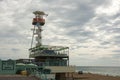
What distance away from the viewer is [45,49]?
4847 cm

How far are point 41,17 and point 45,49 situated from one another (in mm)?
12099

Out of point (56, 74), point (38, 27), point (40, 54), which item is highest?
point (38, 27)

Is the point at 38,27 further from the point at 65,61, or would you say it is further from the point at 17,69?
the point at 17,69

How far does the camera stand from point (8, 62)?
37.2 metres

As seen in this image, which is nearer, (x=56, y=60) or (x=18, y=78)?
(x=18, y=78)

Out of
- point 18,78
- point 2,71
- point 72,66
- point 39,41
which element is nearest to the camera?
point 18,78

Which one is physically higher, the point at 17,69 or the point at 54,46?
the point at 54,46

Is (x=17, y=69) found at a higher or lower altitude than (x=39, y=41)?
lower

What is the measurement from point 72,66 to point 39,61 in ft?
18.0

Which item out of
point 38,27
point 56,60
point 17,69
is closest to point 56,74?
point 56,60

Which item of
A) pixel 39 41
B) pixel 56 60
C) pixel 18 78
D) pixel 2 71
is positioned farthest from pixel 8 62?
pixel 39 41

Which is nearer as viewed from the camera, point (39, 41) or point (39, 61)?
point (39, 61)

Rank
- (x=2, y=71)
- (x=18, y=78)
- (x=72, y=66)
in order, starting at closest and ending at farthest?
(x=18, y=78), (x=2, y=71), (x=72, y=66)

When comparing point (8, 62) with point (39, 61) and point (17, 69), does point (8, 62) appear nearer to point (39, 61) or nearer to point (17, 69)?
point (17, 69)
